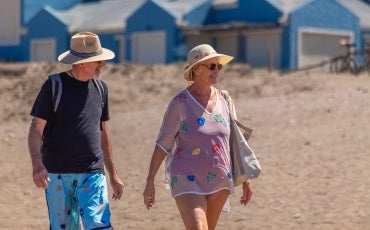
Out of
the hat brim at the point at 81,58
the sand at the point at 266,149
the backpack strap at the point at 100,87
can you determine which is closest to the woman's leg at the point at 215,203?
the backpack strap at the point at 100,87

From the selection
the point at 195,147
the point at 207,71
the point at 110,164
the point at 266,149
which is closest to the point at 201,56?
the point at 207,71

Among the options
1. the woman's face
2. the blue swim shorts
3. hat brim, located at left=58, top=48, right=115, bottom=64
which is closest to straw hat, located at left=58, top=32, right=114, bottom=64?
hat brim, located at left=58, top=48, right=115, bottom=64

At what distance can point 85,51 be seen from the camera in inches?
220

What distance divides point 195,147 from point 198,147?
21mm

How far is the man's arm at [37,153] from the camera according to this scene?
5.21 metres

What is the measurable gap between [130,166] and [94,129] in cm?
639

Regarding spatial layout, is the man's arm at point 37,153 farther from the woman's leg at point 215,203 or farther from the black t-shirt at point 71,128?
the woman's leg at point 215,203

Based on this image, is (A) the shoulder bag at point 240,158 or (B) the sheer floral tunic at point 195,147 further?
(A) the shoulder bag at point 240,158

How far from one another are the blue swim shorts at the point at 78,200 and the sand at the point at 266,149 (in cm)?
356

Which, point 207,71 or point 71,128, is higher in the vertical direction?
point 207,71

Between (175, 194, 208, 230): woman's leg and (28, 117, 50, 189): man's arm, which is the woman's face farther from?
(28, 117, 50, 189): man's arm

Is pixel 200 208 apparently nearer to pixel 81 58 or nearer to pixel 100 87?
pixel 100 87

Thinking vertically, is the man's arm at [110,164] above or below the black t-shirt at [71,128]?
below

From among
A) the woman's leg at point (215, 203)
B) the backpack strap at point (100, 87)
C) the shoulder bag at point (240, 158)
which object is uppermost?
the backpack strap at point (100, 87)
